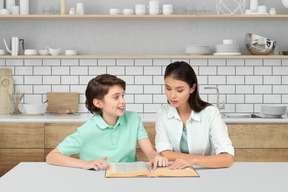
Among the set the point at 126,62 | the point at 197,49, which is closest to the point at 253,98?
the point at 197,49

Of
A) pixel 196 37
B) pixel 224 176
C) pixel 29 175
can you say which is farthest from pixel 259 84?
pixel 29 175

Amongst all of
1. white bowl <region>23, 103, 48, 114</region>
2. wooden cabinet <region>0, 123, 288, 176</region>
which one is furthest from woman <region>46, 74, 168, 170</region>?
white bowl <region>23, 103, 48, 114</region>

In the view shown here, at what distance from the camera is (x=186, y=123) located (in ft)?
7.76

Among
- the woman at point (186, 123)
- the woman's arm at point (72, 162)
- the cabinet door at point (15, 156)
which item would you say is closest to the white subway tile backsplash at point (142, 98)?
the cabinet door at point (15, 156)

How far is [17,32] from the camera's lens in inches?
169

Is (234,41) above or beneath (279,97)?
above

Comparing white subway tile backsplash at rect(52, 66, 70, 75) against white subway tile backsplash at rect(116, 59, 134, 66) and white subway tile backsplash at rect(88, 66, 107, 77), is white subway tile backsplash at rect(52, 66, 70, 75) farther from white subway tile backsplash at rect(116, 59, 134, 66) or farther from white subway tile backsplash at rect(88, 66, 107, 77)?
white subway tile backsplash at rect(116, 59, 134, 66)

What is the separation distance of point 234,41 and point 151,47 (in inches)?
35.7

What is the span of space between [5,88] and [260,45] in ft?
9.16

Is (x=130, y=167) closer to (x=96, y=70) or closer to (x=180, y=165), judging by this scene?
(x=180, y=165)

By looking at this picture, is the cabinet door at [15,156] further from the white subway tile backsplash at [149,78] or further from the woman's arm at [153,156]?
the woman's arm at [153,156]

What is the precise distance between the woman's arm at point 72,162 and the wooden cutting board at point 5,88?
2421 mm

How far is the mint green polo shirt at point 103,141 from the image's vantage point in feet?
7.11

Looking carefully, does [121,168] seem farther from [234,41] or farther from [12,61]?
[12,61]
